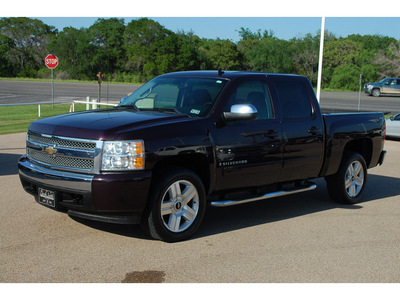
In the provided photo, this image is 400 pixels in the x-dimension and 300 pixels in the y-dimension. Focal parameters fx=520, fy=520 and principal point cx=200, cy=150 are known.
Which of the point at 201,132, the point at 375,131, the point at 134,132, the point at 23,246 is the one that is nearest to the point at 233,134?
the point at 201,132

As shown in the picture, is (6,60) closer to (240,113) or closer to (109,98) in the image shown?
(109,98)

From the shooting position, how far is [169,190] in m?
5.56

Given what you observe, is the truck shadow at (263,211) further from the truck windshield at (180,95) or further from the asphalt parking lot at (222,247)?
the truck windshield at (180,95)

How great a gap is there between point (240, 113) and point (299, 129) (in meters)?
1.31

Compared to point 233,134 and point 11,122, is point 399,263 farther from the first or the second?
point 11,122

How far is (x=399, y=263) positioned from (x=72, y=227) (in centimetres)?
361

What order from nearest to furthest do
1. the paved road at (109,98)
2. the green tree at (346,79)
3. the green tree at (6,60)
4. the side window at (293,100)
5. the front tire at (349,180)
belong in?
the side window at (293,100), the front tire at (349,180), the paved road at (109,98), the green tree at (346,79), the green tree at (6,60)

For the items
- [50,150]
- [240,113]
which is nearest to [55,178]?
[50,150]

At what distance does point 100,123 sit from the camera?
5.49 metres

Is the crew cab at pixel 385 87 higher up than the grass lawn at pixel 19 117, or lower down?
higher up

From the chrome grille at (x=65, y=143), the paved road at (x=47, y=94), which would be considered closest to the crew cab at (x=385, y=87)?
the paved road at (x=47, y=94)

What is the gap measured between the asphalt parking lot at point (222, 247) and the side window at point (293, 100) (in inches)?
54.6

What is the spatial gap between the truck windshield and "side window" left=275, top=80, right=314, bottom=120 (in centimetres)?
95

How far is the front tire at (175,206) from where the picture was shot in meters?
5.43
